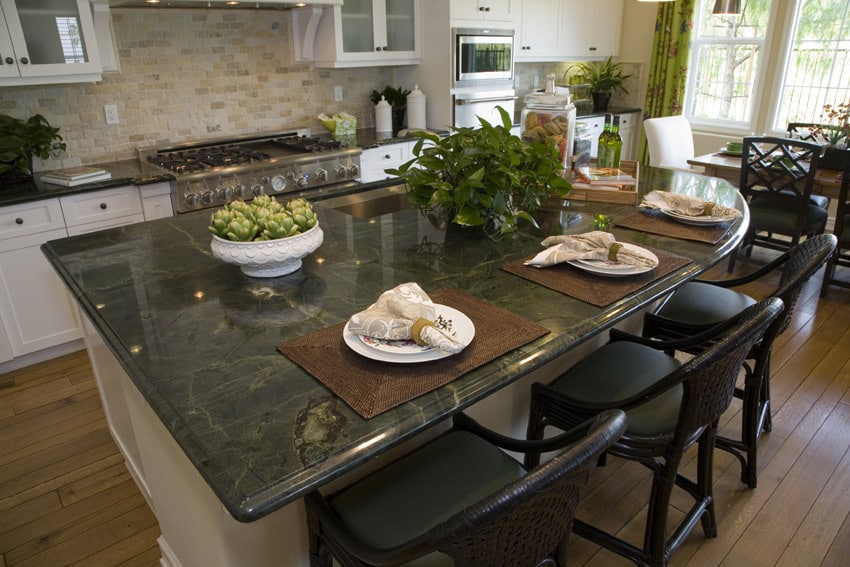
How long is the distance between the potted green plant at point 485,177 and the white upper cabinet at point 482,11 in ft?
8.43

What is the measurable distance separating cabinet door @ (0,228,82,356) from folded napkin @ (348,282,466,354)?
245 centimetres

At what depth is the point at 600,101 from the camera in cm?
576

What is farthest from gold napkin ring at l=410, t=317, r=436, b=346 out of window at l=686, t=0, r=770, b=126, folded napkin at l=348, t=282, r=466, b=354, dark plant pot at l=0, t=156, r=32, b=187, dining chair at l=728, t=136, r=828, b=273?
window at l=686, t=0, r=770, b=126

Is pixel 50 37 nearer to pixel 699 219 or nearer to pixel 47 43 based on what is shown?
pixel 47 43

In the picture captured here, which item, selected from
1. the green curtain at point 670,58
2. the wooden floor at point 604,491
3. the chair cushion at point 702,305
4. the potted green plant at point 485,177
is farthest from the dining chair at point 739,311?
the green curtain at point 670,58

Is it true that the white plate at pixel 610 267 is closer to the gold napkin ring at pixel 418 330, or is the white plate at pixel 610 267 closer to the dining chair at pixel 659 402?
the dining chair at pixel 659 402

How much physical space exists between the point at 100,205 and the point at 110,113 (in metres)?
0.73

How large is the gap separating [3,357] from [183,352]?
242cm

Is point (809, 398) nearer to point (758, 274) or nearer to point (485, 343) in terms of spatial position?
point (758, 274)

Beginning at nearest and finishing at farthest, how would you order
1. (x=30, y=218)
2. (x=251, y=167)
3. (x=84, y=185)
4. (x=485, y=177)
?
(x=485, y=177), (x=30, y=218), (x=84, y=185), (x=251, y=167)

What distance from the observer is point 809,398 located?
2.70 m

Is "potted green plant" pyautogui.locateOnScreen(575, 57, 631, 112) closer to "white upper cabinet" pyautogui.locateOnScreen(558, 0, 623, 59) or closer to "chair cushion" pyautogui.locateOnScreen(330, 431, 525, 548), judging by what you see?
"white upper cabinet" pyautogui.locateOnScreen(558, 0, 623, 59)

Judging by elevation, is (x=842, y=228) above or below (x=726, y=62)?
below

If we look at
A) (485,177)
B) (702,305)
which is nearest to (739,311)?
(702,305)
